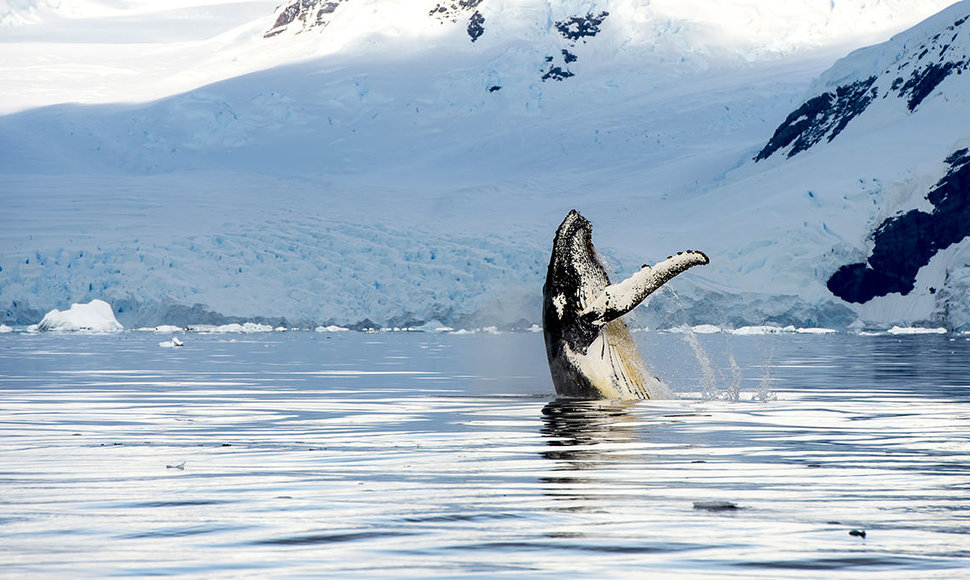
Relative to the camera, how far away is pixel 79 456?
918 cm

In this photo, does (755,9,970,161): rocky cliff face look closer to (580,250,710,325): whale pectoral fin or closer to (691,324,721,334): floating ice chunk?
(691,324,721,334): floating ice chunk

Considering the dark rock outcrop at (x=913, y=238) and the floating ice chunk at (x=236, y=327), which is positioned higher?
the dark rock outcrop at (x=913, y=238)

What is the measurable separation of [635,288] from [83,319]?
4093 centimetres

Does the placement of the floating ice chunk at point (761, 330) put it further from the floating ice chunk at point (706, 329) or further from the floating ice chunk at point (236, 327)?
A: the floating ice chunk at point (236, 327)

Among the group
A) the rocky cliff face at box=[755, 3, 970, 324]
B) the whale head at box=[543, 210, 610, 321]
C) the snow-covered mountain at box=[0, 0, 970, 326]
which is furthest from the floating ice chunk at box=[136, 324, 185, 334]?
the whale head at box=[543, 210, 610, 321]

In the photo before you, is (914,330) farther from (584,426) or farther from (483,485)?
(483,485)

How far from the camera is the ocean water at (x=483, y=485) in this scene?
17.4 feet

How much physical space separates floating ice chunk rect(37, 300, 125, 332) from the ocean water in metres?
34.2

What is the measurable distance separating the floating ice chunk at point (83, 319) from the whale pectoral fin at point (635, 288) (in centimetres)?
3986

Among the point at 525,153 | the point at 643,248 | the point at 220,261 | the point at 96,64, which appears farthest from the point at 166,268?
the point at 96,64

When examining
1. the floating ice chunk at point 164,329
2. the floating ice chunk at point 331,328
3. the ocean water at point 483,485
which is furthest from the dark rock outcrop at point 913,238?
the ocean water at point 483,485

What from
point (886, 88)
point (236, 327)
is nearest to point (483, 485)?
point (236, 327)

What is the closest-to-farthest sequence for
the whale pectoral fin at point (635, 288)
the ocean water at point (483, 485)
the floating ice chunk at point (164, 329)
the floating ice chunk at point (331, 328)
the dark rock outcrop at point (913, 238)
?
1. the ocean water at point (483, 485)
2. the whale pectoral fin at point (635, 288)
3. the floating ice chunk at point (164, 329)
4. the floating ice chunk at point (331, 328)
5. the dark rock outcrop at point (913, 238)

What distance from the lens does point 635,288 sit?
1293cm
